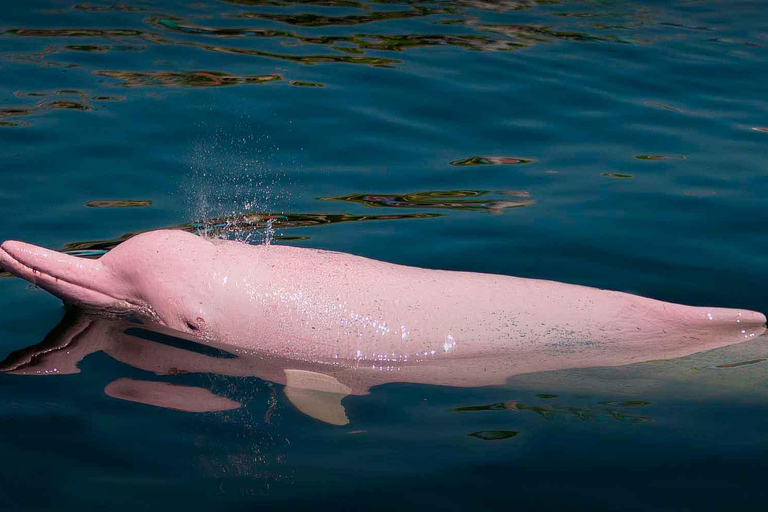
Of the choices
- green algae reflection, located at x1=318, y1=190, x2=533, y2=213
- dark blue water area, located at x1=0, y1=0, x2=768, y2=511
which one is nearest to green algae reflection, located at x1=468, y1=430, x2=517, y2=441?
dark blue water area, located at x1=0, y1=0, x2=768, y2=511

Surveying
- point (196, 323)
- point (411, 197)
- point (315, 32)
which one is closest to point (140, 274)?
point (196, 323)

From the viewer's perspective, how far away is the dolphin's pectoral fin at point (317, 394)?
18.3ft

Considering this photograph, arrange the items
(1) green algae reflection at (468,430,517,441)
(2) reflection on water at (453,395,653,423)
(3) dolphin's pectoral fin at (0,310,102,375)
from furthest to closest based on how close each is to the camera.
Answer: (3) dolphin's pectoral fin at (0,310,102,375) < (2) reflection on water at (453,395,653,423) < (1) green algae reflection at (468,430,517,441)

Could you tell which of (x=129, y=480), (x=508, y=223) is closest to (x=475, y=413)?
(x=129, y=480)

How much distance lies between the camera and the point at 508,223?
8734mm

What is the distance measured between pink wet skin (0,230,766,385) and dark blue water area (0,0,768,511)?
0.69 ft

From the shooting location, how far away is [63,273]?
636 centimetres

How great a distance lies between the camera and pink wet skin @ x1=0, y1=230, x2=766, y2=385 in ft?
20.5

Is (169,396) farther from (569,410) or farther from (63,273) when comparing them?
(569,410)

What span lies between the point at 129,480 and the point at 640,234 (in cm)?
523

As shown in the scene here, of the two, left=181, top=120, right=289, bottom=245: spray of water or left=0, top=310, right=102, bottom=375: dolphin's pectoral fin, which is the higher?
left=181, top=120, right=289, bottom=245: spray of water

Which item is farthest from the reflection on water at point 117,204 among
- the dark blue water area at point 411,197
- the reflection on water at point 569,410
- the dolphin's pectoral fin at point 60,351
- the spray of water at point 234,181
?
the reflection on water at point 569,410

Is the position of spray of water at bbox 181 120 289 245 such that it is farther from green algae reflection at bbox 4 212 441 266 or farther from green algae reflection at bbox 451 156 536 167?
green algae reflection at bbox 451 156 536 167

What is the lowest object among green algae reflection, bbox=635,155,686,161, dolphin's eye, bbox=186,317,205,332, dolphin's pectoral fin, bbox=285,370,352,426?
dolphin's pectoral fin, bbox=285,370,352,426
